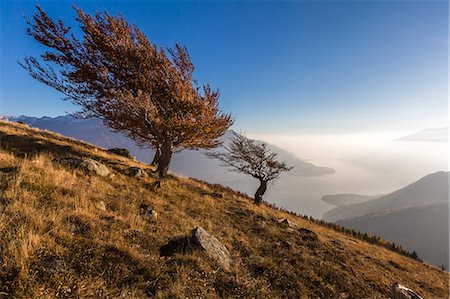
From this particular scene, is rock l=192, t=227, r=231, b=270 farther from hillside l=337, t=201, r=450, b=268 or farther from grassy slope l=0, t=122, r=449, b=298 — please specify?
hillside l=337, t=201, r=450, b=268

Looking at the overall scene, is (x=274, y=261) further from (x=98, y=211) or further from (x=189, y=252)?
(x=98, y=211)

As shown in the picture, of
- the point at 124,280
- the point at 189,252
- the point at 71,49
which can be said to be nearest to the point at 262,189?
the point at 189,252

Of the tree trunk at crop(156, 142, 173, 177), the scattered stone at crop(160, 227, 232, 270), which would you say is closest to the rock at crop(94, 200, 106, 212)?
the scattered stone at crop(160, 227, 232, 270)

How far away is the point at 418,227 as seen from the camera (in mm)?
142375

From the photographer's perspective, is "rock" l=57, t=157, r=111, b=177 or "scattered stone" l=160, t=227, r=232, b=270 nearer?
"scattered stone" l=160, t=227, r=232, b=270

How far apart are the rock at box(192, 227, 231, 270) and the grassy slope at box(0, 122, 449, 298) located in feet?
0.83

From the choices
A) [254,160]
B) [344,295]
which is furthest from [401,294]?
[254,160]

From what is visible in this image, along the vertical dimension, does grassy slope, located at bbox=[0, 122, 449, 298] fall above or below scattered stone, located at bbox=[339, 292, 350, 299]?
above

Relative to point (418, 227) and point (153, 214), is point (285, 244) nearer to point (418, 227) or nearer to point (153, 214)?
point (153, 214)

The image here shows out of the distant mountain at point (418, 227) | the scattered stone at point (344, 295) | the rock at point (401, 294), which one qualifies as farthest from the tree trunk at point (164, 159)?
the distant mountain at point (418, 227)

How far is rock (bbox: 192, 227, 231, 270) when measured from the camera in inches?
228

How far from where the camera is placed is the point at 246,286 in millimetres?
5148

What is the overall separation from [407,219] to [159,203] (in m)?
199

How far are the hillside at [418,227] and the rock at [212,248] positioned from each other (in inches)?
6290
